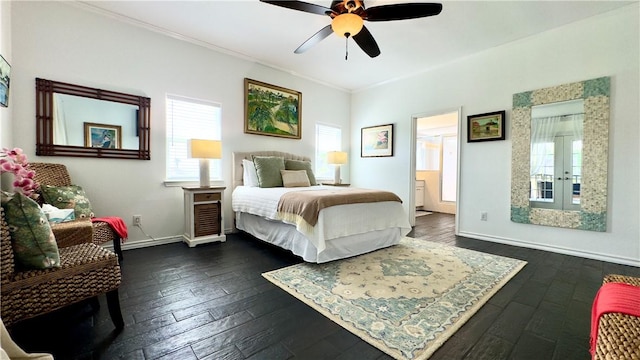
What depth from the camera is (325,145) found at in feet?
18.0

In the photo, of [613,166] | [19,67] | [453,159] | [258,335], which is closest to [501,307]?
[258,335]

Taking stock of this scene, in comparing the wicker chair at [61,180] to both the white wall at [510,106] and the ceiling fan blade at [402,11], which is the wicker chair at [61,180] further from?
the white wall at [510,106]

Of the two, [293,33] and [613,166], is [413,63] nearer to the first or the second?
[293,33]

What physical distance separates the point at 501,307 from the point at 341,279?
1.21 meters

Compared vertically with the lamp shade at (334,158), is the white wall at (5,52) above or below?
above

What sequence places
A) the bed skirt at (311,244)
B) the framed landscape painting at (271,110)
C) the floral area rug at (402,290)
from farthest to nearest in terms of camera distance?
1. the framed landscape painting at (271,110)
2. the bed skirt at (311,244)
3. the floral area rug at (402,290)

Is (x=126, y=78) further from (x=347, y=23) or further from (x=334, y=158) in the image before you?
(x=334, y=158)

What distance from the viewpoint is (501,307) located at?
188cm

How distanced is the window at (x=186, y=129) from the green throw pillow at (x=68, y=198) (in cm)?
98

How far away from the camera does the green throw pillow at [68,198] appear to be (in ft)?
7.98

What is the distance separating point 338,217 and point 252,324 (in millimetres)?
1352

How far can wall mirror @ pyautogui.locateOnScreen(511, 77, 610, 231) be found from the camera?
117 inches

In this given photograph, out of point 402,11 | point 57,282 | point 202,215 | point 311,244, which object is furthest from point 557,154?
point 57,282

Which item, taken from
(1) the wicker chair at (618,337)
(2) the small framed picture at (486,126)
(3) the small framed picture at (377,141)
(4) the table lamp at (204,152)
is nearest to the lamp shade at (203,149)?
(4) the table lamp at (204,152)
